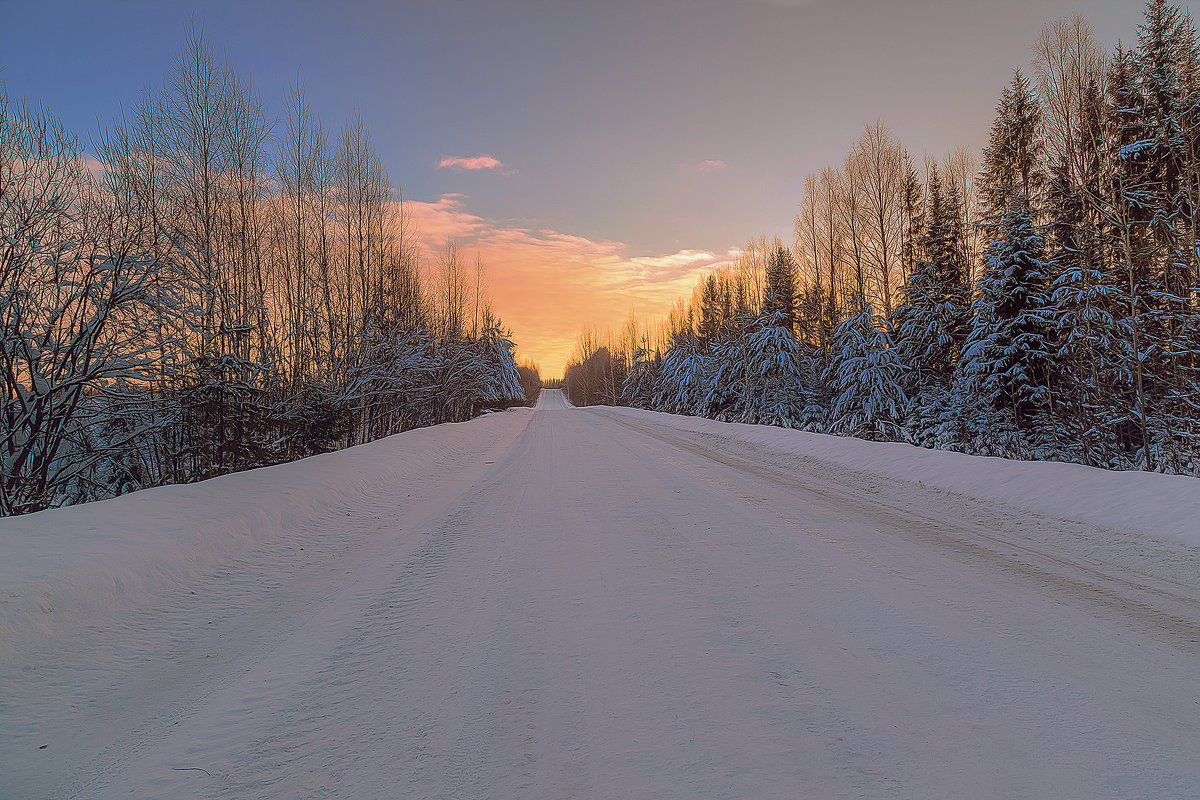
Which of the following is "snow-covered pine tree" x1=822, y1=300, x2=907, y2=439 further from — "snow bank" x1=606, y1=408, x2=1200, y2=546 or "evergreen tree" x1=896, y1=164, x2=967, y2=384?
"snow bank" x1=606, y1=408, x2=1200, y2=546

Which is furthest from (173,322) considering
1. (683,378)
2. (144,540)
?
(683,378)

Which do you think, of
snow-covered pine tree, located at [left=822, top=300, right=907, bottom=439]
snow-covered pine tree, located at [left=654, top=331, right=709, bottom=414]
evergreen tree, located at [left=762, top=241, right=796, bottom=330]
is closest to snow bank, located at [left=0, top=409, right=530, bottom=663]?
snow-covered pine tree, located at [left=822, top=300, right=907, bottom=439]

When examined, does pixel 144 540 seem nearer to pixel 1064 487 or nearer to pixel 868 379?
pixel 1064 487

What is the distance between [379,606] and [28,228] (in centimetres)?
753

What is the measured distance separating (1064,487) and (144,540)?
1037cm

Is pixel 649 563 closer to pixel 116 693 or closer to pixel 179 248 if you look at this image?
pixel 116 693

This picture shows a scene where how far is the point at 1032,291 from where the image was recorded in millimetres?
16500

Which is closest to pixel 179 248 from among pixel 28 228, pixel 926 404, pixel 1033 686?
pixel 28 228

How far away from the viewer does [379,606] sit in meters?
3.96

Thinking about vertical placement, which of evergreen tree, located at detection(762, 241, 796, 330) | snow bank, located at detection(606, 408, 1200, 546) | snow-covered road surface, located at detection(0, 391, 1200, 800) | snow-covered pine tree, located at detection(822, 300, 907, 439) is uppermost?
evergreen tree, located at detection(762, 241, 796, 330)

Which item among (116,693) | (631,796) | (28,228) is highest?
(28,228)

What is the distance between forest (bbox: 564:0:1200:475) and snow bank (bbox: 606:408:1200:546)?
20.0ft

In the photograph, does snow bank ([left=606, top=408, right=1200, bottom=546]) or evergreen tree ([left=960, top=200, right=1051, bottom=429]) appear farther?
evergreen tree ([left=960, top=200, right=1051, bottom=429])

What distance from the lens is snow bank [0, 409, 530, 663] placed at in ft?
11.9
